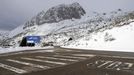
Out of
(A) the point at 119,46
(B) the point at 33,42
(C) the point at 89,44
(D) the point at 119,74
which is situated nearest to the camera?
(D) the point at 119,74

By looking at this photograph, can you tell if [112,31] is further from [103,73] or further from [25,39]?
[103,73]

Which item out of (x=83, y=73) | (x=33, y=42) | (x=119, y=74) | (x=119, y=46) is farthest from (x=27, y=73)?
(x=33, y=42)

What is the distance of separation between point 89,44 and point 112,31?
471 centimetres

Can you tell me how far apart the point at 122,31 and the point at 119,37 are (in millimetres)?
3053

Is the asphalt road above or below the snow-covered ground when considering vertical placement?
below

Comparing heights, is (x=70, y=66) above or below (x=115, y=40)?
below

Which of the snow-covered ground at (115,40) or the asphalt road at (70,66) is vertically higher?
the snow-covered ground at (115,40)

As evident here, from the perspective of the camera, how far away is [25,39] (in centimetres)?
4809

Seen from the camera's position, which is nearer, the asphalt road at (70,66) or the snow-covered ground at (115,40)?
the asphalt road at (70,66)

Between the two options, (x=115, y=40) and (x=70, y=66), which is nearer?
(x=70, y=66)

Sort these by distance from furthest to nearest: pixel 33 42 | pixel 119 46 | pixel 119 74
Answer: pixel 33 42 < pixel 119 46 < pixel 119 74

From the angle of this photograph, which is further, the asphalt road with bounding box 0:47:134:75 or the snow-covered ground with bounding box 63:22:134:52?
the snow-covered ground with bounding box 63:22:134:52

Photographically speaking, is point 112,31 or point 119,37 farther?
point 112,31

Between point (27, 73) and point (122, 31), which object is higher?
point (122, 31)
